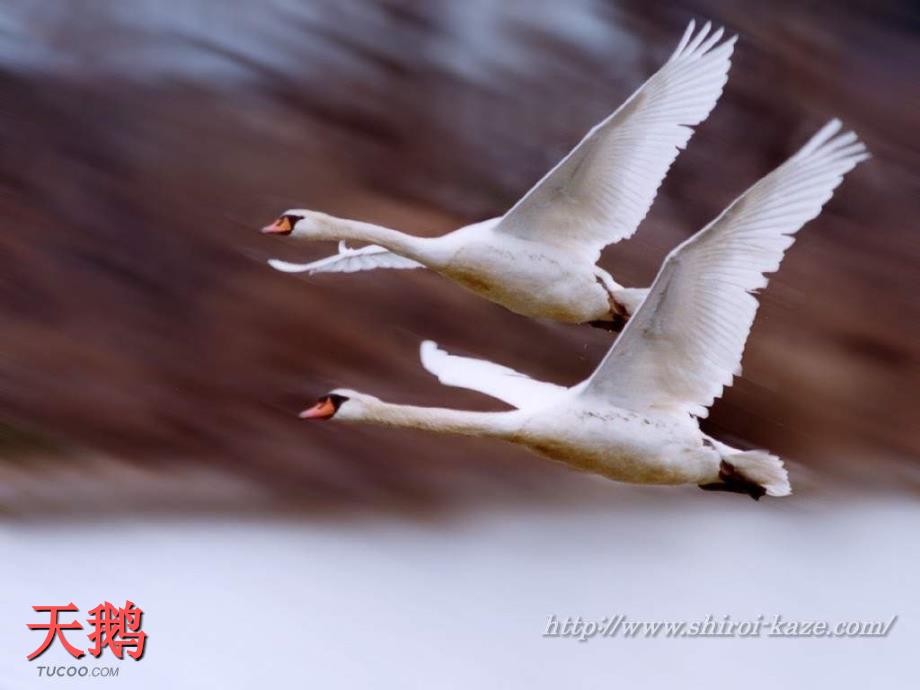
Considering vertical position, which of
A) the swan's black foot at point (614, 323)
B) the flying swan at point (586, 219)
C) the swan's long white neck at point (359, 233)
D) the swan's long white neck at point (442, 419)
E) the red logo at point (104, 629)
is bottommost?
the red logo at point (104, 629)

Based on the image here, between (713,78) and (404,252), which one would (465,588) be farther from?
(713,78)

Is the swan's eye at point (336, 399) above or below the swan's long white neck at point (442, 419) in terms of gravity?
below

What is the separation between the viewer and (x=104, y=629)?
315cm

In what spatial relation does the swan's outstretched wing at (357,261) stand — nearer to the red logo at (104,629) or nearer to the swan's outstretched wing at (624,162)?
the swan's outstretched wing at (624,162)

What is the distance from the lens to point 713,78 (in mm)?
2729

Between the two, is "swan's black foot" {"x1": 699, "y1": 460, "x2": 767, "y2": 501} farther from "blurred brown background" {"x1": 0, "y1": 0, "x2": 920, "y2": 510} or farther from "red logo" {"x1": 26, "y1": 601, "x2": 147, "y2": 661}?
"red logo" {"x1": 26, "y1": 601, "x2": 147, "y2": 661}

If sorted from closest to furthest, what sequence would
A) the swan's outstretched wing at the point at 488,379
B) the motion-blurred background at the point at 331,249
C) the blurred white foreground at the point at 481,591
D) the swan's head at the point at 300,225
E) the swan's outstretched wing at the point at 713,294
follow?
the swan's outstretched wing at the point at 713,294 < the swan's outstretched wing at the point at 488,379 < the swan's head at the point at 300,225 < the blurred white foreground at the point at 481,591 < the motion-blurred background at the point at 331,249

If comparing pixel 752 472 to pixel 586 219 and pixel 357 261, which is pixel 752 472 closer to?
pixel 586 219

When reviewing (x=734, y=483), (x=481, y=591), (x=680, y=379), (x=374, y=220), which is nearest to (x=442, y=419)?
(x=680, y=379)

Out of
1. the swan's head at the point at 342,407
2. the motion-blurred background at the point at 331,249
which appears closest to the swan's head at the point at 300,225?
the motion-blurred background at the point at 331,249

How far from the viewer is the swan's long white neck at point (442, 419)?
8.39 feet

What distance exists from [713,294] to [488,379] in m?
0.55

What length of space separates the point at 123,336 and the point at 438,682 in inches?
40.0

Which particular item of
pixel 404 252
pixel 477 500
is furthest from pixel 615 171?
pixel 477 500
